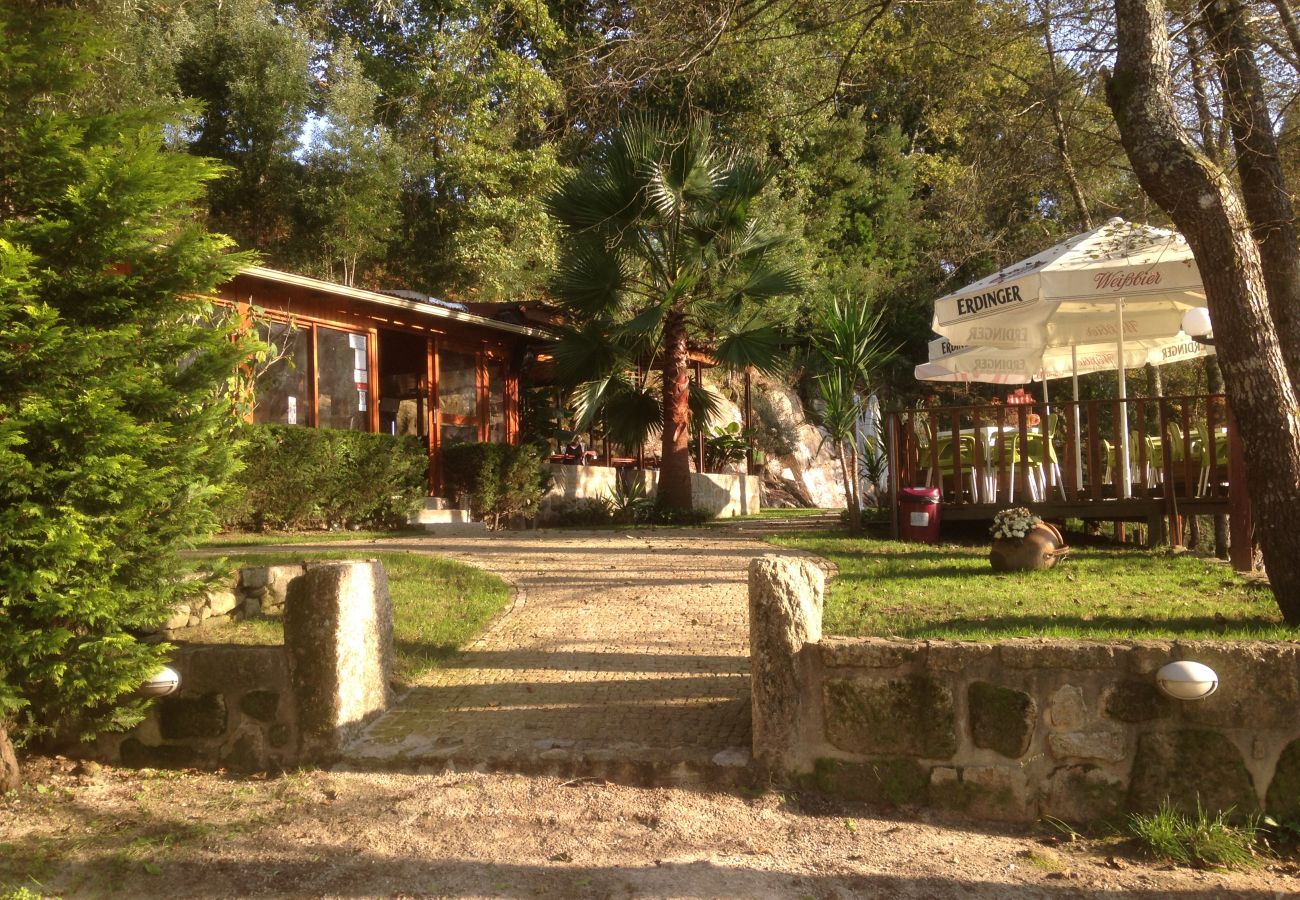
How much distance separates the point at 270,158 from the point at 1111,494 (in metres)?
18.5

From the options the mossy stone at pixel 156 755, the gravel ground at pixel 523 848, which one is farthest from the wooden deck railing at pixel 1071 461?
the mossy stone at pixel 156 755

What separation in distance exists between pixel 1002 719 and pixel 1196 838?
0.82 meters

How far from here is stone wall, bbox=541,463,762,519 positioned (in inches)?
656

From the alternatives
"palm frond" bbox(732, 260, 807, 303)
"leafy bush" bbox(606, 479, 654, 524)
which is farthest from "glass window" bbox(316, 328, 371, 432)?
"palm frond" bbox(732, 260, 807, 303)

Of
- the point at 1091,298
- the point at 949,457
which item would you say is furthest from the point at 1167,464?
the point at 949,457

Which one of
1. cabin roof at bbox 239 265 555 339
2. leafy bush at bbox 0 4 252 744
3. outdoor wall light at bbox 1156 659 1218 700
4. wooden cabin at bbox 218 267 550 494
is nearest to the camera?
outdoor wall light at bbox 1156 659 1218 700

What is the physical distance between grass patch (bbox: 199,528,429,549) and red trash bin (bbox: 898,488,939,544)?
5630mm

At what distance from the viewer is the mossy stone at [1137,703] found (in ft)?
13.8

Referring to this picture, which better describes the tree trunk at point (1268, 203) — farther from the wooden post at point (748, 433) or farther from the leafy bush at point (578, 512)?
the wooden post at point (748, 433)

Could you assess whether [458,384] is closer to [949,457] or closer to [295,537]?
[295,537]

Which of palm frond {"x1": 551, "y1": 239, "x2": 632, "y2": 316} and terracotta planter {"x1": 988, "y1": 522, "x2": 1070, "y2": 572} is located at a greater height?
palm frond {"x1": 551, "y1": 239, "x2": 632, "y2": 316}

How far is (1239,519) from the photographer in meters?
7.98

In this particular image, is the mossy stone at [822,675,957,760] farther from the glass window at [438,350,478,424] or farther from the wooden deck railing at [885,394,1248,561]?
the glass window at [438,350,478,424]

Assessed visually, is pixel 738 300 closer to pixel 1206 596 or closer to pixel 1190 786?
pixel 1206 596
